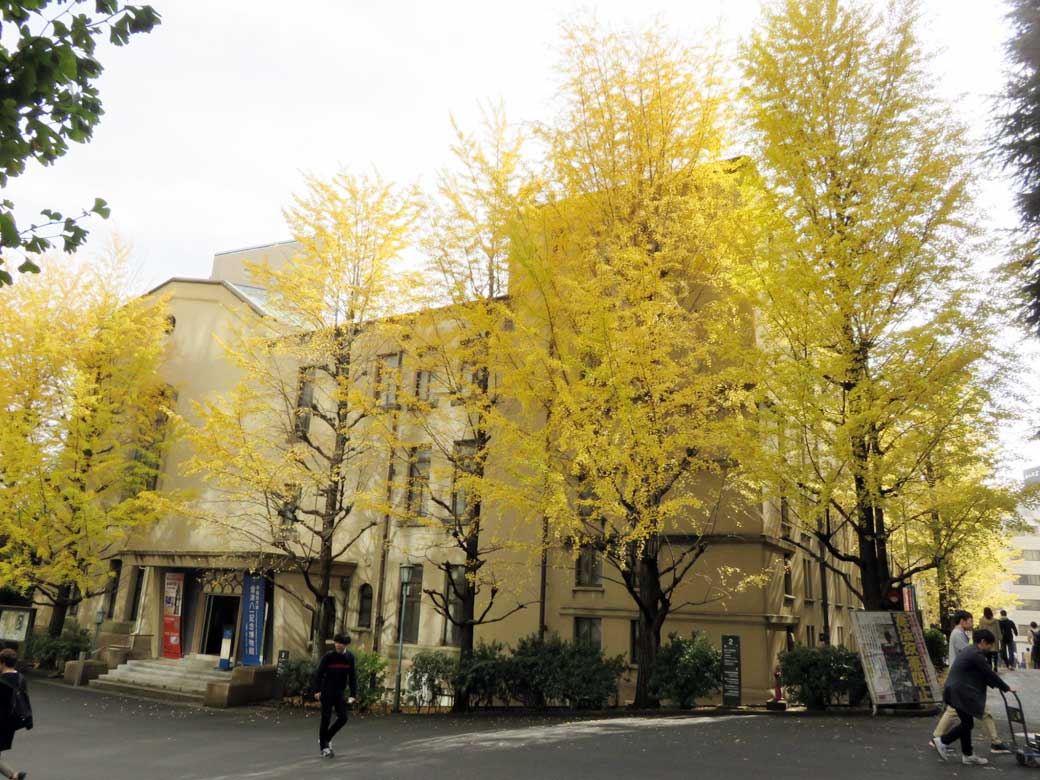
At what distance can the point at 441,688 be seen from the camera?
1605 cm

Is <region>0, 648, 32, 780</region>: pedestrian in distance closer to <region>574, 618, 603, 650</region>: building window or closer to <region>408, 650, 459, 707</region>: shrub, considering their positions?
<region>408, 650, 459, 707</region>: shrub

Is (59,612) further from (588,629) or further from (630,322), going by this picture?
(630,322)

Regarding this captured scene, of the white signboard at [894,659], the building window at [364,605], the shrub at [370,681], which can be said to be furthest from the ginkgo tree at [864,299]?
the building window at [364,605]

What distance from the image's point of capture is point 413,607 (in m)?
21.3

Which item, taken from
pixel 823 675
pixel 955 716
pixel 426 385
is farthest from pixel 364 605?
pixel 955 716

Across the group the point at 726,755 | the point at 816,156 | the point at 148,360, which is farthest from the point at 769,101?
the point at 148,360

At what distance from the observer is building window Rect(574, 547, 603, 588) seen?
18.9 meters

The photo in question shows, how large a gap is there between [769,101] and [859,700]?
1166 centimetres

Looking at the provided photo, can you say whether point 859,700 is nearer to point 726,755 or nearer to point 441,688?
point 726,755

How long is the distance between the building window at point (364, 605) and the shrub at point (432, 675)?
5.63 m

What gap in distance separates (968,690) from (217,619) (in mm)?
22182

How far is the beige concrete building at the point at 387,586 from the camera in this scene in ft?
55.8

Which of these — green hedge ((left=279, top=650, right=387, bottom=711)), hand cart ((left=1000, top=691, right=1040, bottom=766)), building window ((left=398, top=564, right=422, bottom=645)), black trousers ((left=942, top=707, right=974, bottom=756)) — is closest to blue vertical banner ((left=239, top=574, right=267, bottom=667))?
green hedge ((left=279, top=650, right=387, bottom=711))

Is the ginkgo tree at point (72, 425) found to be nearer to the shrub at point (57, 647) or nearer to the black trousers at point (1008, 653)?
the shrub at point (57, 647)
